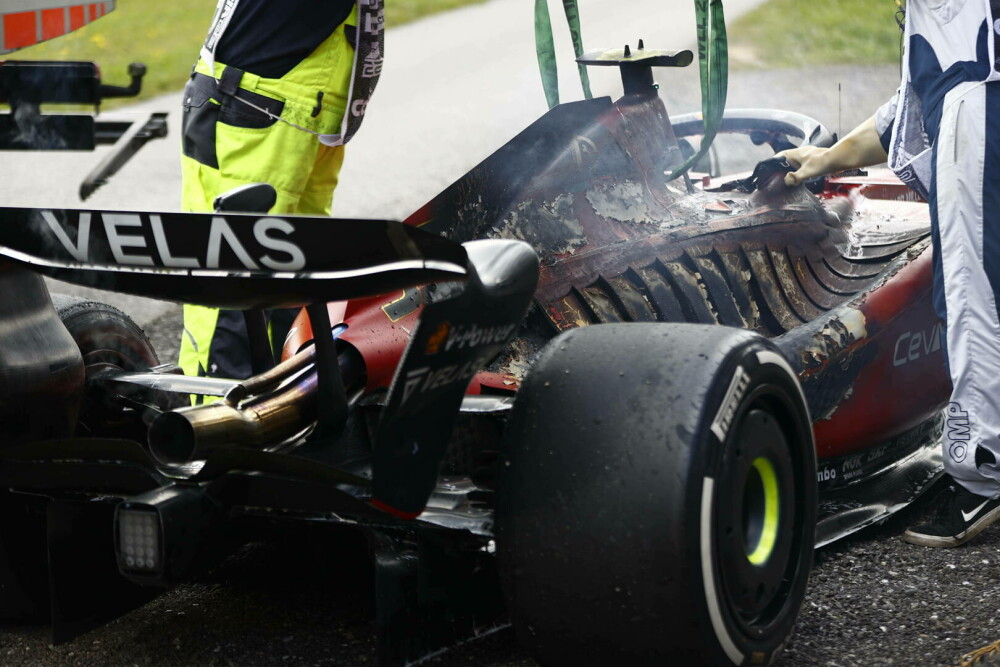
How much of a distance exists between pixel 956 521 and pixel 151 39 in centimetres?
1321

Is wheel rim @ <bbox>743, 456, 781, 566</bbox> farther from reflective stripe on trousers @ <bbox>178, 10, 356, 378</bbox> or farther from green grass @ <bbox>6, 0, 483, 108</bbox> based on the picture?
green grass @ <bbox>6, 0, 483, 108</bbox>

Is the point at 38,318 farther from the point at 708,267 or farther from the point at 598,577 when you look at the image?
the point at 708,267

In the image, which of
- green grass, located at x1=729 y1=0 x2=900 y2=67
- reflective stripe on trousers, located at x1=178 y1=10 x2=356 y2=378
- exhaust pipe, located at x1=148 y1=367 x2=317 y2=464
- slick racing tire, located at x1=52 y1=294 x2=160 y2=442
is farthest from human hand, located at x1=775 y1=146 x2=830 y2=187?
green grass, located at x1=729 y1=0 x2=900 y2=67

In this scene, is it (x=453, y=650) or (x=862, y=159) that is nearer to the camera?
(x=453, y=650)

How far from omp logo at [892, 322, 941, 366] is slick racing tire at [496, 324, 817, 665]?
4.66ft

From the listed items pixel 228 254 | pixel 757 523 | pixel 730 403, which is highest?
pixel 228 254

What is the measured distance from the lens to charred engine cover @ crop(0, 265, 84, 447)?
2.49m

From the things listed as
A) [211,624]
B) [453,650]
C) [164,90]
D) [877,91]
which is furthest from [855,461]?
[164,90]

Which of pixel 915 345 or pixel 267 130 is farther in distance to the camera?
pixel 267 130

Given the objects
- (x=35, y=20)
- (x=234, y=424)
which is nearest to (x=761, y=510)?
(x=234, y=424)

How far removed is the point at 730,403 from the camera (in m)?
2.19

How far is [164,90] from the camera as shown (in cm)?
1185

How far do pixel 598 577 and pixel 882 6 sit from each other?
13.1 meters

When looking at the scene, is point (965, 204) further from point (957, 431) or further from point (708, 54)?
point (708, 54)
